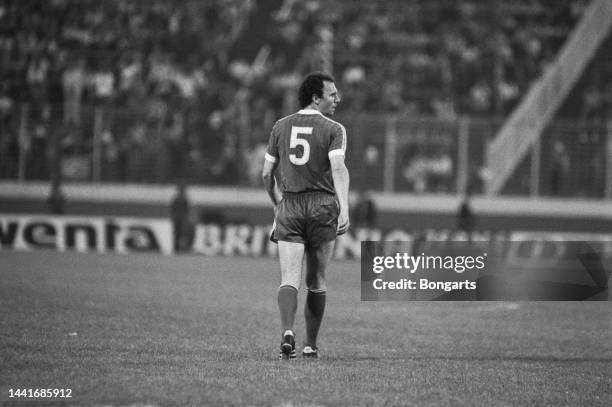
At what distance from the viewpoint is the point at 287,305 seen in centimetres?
861

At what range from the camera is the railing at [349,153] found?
27.3m

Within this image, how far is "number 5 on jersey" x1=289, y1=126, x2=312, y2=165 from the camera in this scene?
8.67 metres

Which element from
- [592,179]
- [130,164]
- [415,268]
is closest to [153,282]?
[415,268]

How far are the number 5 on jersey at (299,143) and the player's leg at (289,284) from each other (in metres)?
0.63

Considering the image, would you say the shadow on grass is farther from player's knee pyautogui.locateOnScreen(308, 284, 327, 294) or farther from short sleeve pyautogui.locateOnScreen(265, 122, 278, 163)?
short sleeve pyautogui.locateOnScreen(265, 122, 278, 163)

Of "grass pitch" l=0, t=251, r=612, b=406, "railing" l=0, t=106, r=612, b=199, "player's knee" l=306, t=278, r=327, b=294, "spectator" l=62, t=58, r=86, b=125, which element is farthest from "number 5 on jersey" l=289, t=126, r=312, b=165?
"spectator" l=62, t=58, r=86, b=125

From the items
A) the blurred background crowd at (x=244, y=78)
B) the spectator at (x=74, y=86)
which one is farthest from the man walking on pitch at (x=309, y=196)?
the spectator at (x=74, y=86)

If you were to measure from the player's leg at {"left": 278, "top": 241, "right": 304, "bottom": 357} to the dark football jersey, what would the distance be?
45 cm

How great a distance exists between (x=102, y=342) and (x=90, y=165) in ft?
60.9

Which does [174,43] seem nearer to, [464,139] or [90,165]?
Answer: [90,165]

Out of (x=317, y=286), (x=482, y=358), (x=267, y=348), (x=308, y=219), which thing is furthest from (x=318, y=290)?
(x=482, y=358)

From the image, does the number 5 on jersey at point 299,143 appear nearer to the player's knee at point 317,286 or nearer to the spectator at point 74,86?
the player's knee at point 317,286

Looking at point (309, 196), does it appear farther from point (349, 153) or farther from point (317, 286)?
point (349, 153)

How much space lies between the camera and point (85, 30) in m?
30.2
